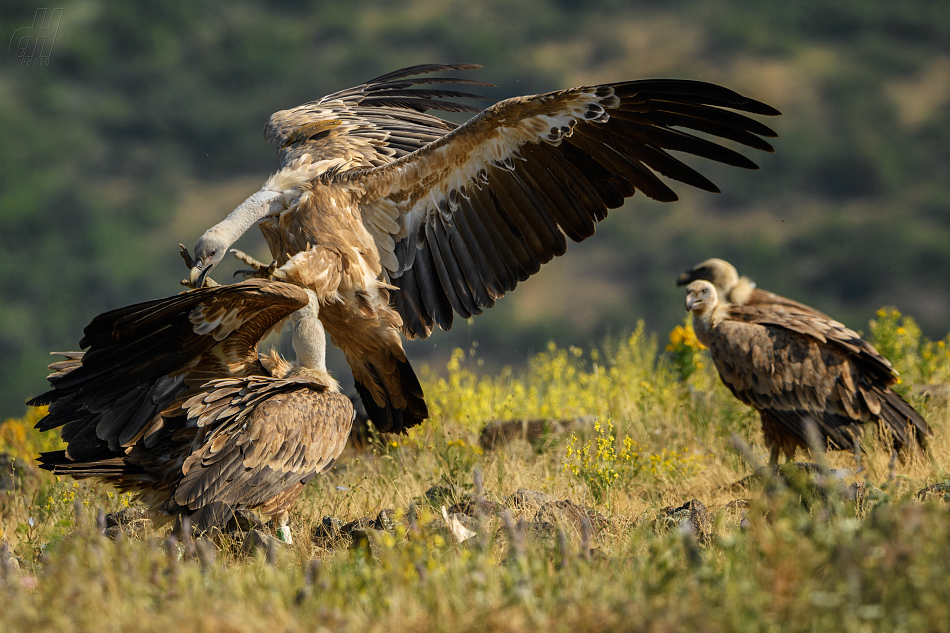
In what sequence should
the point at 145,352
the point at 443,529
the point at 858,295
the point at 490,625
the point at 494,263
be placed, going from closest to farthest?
the point at 490,625
the point at 443,529
the point at 145,352
the point at 494,263
the point at 858,295

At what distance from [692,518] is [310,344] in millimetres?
2297

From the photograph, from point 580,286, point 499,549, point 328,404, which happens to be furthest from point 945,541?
point 580,286

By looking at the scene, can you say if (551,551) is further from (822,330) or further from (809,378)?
(822,330)

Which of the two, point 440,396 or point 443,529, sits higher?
point 443,529

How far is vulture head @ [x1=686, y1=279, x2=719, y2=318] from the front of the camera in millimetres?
6738

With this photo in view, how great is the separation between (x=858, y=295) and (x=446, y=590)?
1783 inches

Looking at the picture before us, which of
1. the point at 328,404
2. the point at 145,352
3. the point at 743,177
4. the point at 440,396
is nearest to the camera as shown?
the point at 145,352

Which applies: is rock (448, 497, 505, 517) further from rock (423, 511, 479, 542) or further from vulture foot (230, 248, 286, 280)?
vulture foot (230, 248, 286, 280)

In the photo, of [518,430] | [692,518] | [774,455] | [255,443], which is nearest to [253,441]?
[255,443]

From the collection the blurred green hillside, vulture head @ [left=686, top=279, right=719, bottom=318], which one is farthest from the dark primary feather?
the blurred green hillside

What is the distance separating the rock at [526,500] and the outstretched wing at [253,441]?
0.96 meters

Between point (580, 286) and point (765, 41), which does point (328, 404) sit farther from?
point (765, 41)

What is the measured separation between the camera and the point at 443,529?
13.4 feet

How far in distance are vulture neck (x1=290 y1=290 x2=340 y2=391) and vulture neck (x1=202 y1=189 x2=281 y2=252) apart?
54 centimetres
